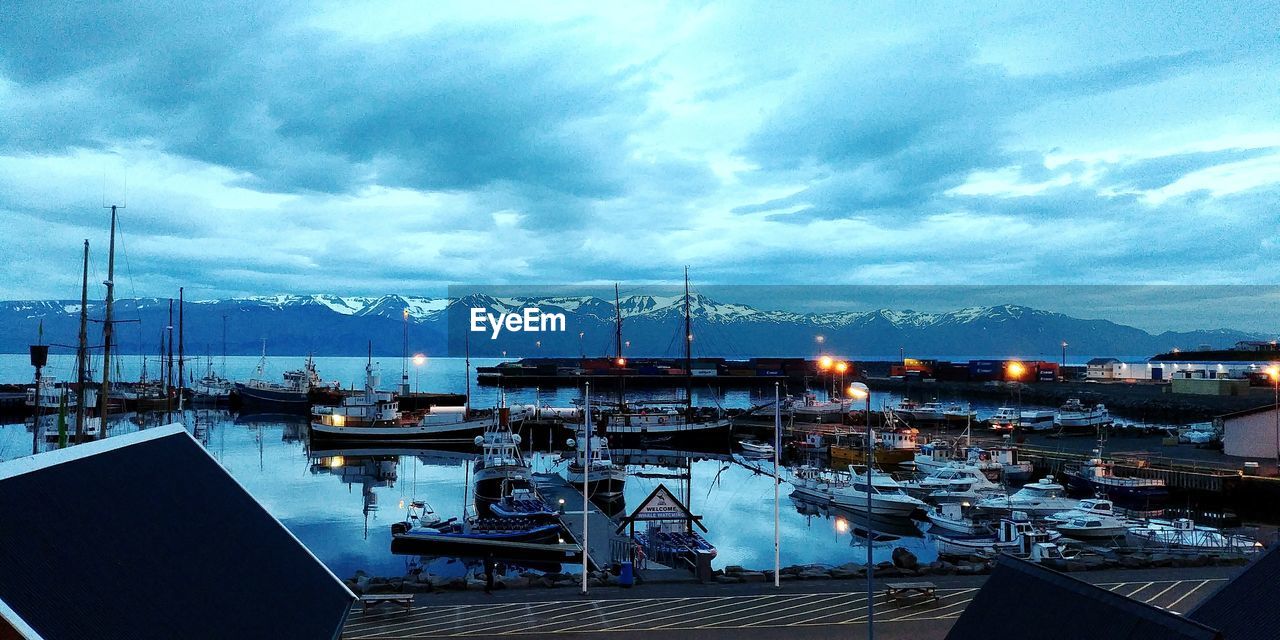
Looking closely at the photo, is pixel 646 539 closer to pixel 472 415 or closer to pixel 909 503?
pixel 909 503

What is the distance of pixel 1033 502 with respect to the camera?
41.7m

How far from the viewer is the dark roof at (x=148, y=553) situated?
7871 mm

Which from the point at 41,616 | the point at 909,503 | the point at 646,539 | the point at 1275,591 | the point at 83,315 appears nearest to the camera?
the point at 41,616

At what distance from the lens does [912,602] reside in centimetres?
2056

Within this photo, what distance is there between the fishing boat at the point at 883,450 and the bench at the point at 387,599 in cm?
4723

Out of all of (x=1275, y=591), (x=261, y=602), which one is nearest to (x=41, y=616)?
(x=261, y=602)

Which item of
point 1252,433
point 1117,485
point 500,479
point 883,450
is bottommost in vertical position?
point 1117,485

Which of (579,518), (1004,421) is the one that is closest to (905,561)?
(579,518)

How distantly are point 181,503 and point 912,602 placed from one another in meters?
17.2

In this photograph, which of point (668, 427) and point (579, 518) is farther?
point (668, 427)

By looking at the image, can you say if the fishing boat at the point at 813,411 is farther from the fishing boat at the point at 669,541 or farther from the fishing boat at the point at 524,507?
the fishing boat at the point at 669,541

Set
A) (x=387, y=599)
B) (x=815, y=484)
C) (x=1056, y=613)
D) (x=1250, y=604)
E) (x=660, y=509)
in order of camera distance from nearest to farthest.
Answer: (x=1056, y=613) → (x=1250, y=604) → (x=387, y=599) → (x=660, y=509) → (x=815, y=484)

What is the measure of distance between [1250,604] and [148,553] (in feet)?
46.9

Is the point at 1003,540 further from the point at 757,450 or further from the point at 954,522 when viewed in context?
the point at 757,450
